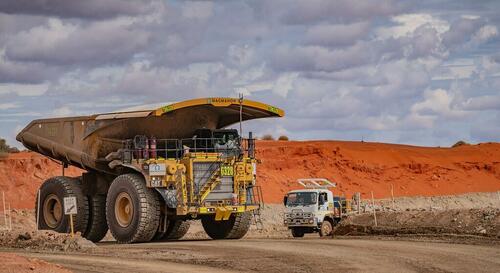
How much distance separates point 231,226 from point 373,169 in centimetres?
3530

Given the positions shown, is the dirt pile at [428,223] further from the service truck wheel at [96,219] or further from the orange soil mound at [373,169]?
the orange soil mound at [373,169]

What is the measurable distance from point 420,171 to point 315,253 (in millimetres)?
45065

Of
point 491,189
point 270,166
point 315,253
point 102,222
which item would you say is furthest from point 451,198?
point 315,253

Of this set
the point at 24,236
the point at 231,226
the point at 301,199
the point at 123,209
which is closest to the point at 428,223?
the point at 231,226

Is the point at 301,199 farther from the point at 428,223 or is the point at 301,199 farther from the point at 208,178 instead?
the point at 208,178

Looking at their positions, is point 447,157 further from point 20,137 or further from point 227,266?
point 227,266

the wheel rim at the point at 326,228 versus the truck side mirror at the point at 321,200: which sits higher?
the truck side mirror at the point at 321,200

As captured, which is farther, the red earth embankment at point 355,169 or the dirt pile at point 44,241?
the red earth embankment at point 355,169

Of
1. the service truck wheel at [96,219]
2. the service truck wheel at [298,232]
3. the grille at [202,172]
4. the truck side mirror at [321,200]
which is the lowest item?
the service truck wheel at [298,232]

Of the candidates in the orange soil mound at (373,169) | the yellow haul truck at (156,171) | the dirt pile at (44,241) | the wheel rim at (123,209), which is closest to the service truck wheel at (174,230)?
the yellow haul truck at (156,171)

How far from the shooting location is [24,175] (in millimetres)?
57094

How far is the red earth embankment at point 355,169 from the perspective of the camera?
57781 millimetres

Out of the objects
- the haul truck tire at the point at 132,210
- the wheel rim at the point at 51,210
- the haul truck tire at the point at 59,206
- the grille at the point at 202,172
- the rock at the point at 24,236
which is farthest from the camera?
the wheel rim at the point at 51,210

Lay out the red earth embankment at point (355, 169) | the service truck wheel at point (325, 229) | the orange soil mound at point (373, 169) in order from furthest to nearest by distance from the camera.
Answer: the orange soil mound at point (373, 169), the red earth embankment at point (355, 169), the service truck wheel at point (325, 229)
